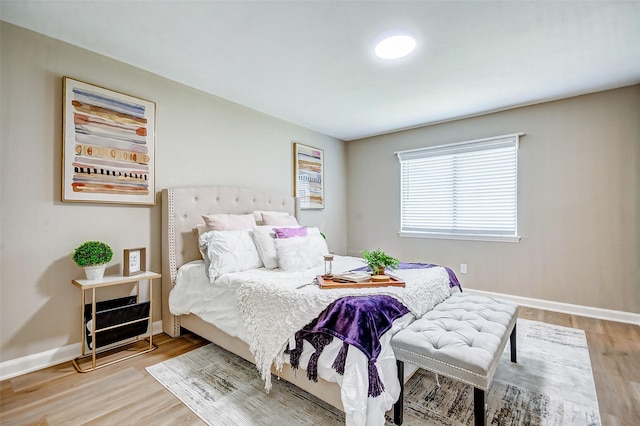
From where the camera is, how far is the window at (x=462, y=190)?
377 centimetres

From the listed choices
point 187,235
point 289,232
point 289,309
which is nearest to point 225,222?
point 187,235

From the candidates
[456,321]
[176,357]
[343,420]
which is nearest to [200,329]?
[176,357]

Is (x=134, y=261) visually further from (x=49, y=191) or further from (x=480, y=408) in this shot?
(x=480, y=408)

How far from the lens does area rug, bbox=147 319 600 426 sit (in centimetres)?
167

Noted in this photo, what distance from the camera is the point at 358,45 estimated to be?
230 centimetres

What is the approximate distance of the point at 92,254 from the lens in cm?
224

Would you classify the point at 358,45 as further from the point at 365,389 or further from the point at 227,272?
the point at 365,389

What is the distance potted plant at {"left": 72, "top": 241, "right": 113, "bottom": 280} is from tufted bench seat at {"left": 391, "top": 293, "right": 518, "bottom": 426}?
2.21m

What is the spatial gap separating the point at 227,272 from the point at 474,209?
130 inches

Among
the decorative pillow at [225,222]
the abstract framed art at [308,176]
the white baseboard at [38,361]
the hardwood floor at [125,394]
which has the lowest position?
the hardwood floor at [125,394]

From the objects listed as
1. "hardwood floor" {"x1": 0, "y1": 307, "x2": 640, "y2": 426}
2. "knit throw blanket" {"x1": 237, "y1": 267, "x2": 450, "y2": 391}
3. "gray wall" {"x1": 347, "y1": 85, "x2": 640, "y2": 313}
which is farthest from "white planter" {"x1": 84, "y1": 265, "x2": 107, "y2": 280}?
"gray wall" {"x1": 347, "y1": 85, "x2": 640, "y2": 313}

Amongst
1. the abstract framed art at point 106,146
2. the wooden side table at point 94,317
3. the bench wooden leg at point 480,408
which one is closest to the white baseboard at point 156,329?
the wooden side table at point 94,317

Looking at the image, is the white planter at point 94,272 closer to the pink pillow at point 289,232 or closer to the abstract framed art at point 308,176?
the pink pillow at point 289,232

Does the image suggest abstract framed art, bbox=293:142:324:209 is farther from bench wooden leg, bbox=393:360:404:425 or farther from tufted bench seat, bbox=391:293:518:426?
bench wooden leg, bbox=393:360:404:425
